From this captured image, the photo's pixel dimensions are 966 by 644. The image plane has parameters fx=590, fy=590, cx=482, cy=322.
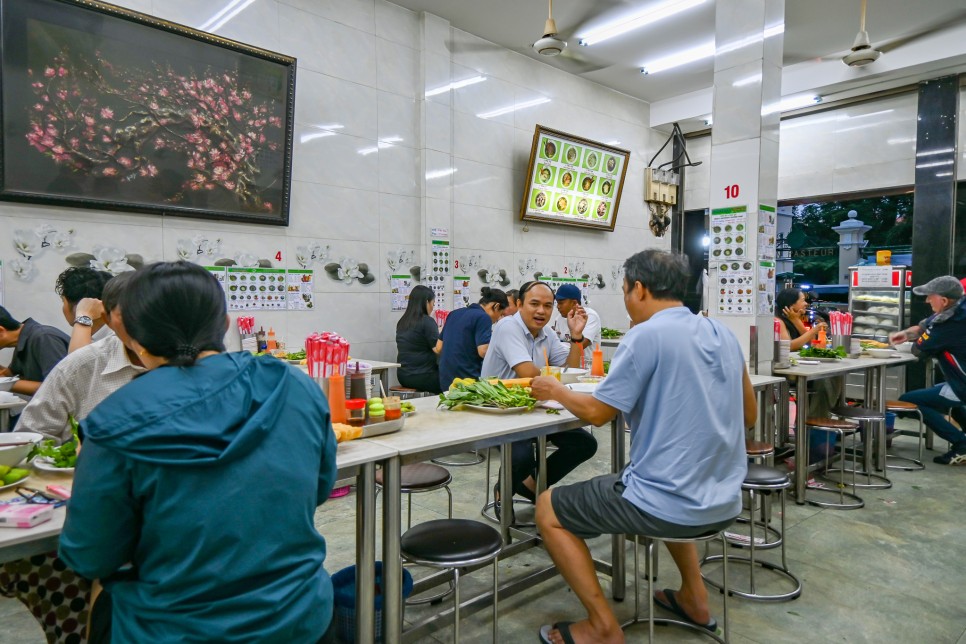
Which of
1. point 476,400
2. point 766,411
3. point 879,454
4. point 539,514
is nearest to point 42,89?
point 476,400

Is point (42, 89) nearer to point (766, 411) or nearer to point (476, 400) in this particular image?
point (476, 400)

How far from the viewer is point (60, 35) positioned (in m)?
3.79

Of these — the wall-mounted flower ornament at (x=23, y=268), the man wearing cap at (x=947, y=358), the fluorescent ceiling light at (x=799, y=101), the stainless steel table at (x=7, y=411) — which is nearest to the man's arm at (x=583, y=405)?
the stainless steel table at (x=7, y=411)

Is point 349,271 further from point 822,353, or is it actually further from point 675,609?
point 822,353

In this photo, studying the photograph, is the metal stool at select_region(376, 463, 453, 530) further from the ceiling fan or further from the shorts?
the ceiling fan

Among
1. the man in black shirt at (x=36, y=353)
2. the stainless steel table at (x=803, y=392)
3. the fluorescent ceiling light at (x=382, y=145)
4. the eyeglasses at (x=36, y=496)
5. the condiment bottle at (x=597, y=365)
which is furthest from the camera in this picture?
the fluorescent ceiling light at (x=382, y=145)

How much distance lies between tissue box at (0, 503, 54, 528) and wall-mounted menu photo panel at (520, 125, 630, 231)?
229 inches

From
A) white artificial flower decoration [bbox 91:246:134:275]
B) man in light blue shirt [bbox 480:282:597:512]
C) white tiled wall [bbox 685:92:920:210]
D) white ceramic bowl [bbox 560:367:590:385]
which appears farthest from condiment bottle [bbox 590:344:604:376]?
white tiled wall [bbox 685:92:920:210]

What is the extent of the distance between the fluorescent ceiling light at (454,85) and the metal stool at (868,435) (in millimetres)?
4531

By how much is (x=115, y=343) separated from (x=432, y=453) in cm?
125

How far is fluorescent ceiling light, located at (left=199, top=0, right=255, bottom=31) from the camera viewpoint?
4547 millimetres

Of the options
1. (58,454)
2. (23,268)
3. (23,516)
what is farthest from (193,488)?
(23,268)

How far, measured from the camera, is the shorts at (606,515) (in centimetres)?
204

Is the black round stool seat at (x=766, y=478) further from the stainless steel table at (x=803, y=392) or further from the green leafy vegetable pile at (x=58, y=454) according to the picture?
the green leafy vegetable pile at (x=58, y=454)
